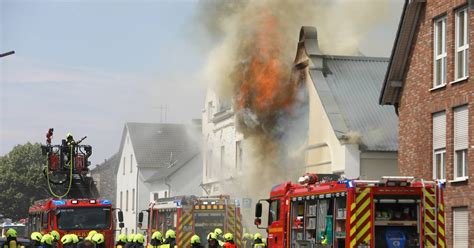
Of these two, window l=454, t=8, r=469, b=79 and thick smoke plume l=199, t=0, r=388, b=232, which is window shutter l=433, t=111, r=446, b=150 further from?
thick smoke plume l=199, t=0, r=388, b=232

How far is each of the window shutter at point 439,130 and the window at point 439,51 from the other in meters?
0.97

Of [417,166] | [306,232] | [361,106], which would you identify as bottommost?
[306,232]

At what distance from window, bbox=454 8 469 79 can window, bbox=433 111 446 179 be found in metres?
1.58

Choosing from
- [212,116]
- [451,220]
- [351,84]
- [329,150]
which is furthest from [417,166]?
[212,116]

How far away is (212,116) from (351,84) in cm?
1351

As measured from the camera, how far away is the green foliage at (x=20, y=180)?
278ft

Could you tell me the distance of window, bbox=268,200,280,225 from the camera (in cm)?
2417

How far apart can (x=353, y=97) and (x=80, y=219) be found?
14388 millimetres

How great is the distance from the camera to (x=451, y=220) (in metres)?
28.1

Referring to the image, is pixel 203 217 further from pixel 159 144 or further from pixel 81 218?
pixel 159 144

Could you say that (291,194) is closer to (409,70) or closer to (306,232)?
(306,232)

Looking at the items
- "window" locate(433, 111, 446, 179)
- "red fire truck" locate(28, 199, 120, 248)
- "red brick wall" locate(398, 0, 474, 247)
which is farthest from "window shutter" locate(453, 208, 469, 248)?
"red fire truck" locate(28, 199, 120, 248)

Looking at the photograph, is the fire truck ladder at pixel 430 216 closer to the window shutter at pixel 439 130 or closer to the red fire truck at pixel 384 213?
the red fire truck at pixel 384 213

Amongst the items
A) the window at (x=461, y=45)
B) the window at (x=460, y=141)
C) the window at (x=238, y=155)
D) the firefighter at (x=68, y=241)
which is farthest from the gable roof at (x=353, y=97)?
the firefighter at (x=68, y=241)
